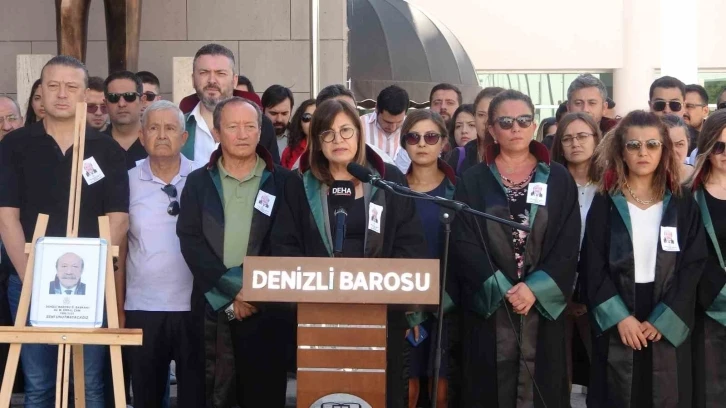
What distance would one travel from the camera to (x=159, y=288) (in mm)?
5457

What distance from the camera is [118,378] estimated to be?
15.1 feet

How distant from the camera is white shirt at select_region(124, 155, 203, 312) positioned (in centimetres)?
546

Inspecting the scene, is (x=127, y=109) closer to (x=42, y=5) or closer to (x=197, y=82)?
(x=197, y=82)

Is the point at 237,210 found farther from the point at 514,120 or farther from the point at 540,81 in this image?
the point at 540,81

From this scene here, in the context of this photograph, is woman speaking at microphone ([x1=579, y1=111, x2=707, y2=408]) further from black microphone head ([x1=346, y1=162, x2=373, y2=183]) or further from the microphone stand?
black microphone head ([x1=346, y1=162, x2=373, y2=183])

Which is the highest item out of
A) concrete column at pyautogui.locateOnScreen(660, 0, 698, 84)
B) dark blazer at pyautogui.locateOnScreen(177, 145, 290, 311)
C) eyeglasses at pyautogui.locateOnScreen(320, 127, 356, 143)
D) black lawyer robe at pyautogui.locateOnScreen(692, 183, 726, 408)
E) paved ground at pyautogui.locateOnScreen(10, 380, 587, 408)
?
concrete column at pyautogui.locateOnScreen(660, 0, 698, 84)

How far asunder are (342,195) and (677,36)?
78.2ft

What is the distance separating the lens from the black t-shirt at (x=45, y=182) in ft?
17.2

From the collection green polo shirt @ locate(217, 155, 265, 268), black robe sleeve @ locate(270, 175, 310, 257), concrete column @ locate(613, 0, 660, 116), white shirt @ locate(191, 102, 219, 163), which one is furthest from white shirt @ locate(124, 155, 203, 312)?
concrete column @ locate(613, 0, 660, 116)

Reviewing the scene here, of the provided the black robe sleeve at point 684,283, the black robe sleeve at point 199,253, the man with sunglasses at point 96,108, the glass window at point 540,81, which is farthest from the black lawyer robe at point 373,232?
the glass window at point 540,81

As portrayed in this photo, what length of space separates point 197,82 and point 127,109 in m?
0.48

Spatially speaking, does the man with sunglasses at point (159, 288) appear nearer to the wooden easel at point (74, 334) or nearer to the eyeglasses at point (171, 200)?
the eyeglasses at point (171, 200)

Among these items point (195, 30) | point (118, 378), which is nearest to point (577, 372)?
point (118, 378)

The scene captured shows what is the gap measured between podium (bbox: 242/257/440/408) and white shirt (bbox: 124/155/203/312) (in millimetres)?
1294
